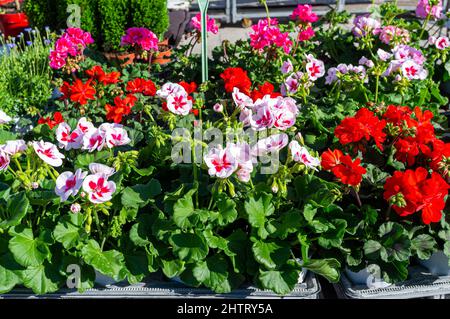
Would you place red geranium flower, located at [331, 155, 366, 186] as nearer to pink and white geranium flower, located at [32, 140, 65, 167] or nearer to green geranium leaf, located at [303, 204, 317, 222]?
green geranium leaf, located at [303, 204, 317, 222]

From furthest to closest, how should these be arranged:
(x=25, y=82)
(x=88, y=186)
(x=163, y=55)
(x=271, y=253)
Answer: (x=163, y=55) → (x=25, y=82) → (x=271, y=253) → (x=88, y=186)

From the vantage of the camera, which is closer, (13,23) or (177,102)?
(177,102)

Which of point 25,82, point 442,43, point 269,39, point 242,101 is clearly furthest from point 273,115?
point 25,82

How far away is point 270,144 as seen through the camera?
1727 mm

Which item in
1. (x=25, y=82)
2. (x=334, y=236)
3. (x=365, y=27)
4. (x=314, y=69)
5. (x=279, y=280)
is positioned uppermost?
(x=365, y=27)

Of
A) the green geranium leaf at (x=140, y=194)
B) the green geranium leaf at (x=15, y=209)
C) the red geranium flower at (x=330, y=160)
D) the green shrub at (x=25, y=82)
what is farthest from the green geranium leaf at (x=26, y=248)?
the green shrub at (x=25, y=82)

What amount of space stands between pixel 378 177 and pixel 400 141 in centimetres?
14

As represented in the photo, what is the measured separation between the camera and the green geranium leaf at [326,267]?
1.64m

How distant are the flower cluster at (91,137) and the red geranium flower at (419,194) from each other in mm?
885

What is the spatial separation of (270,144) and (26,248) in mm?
785

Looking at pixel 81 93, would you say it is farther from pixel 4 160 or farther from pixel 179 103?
pixel 4 160

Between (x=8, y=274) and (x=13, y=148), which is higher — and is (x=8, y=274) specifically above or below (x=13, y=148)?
below

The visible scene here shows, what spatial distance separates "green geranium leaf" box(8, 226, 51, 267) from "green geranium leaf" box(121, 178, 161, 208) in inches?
10.6

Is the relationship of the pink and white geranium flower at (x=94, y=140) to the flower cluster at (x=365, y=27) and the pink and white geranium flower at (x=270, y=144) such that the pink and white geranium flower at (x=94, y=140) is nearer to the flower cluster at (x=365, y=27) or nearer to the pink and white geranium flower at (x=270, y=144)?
the pink and white geranium flower at (x=270, y=144)
